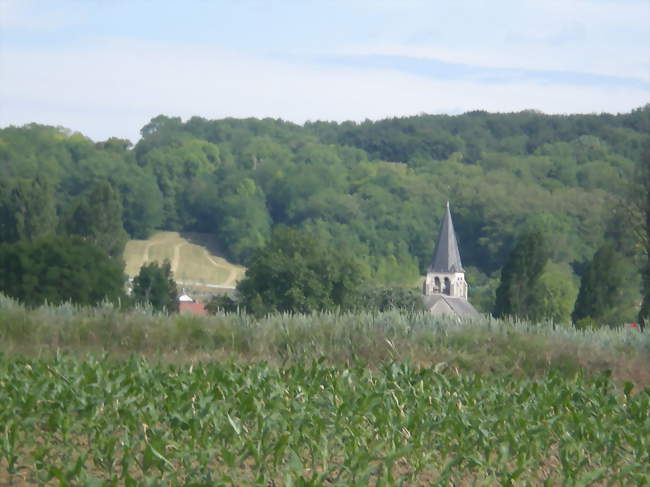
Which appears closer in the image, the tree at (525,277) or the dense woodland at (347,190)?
the tree at (525,277)

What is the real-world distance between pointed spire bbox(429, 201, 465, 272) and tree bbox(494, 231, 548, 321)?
119 feet

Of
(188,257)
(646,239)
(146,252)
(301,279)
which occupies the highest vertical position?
(646,239)

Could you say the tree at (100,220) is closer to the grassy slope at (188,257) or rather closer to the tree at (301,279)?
the tree at (301,279)

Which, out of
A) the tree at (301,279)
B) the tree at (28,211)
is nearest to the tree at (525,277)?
the tree at (301,279)

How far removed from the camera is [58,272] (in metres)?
44.9

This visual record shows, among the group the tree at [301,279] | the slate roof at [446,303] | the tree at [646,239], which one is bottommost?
the slate roof at [446,303]

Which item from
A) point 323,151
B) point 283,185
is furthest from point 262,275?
point 323,151

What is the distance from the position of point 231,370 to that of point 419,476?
116 inches

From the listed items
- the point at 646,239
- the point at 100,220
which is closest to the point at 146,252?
the point at 100,220

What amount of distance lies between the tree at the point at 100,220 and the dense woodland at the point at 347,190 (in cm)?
→ 744

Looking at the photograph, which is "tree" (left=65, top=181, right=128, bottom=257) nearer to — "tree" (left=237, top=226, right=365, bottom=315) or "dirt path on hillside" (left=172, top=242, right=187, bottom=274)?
"tree" (left=237, top=226, right=365, bottom=315)

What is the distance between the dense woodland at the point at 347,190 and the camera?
102 meters

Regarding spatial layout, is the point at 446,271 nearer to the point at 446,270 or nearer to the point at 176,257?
the point at 446,270

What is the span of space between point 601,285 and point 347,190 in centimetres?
7337
